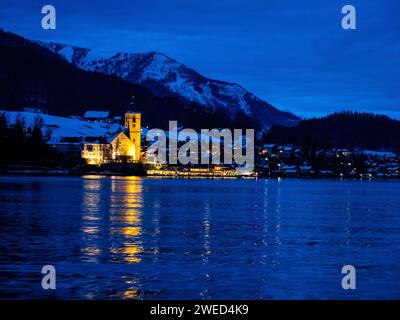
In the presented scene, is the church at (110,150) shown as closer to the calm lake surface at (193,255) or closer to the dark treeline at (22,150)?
the dark treeline at (22,150)

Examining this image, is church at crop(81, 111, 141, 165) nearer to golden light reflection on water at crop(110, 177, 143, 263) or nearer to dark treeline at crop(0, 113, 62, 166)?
dark treeline at crop(0, 113, 62, 166)

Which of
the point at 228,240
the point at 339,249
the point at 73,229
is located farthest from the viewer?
the point at 73,229

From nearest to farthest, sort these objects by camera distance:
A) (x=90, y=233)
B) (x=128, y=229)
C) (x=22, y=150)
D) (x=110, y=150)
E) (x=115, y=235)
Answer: (x=115, y=235) < (x=90, y=233) < (x=128, y=229) < (x=22, y=150) < (x=110, y=150)

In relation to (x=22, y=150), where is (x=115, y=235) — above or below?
below

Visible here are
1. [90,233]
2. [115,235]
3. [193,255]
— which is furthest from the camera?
[90,233]

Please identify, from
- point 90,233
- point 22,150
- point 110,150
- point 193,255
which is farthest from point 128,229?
point 110,150

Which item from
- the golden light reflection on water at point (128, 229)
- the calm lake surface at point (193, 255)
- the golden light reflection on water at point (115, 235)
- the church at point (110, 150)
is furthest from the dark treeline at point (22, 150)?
the calm lake surface at point (193, 255)

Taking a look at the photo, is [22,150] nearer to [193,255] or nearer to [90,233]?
[90,233]

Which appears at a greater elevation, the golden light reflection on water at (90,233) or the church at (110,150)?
the church at (110,150)

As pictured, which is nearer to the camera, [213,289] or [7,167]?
[213,289]

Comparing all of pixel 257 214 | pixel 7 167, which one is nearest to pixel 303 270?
pixel 257 214

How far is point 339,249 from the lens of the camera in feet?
86.5

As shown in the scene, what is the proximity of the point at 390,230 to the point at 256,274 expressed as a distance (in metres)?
16.5
